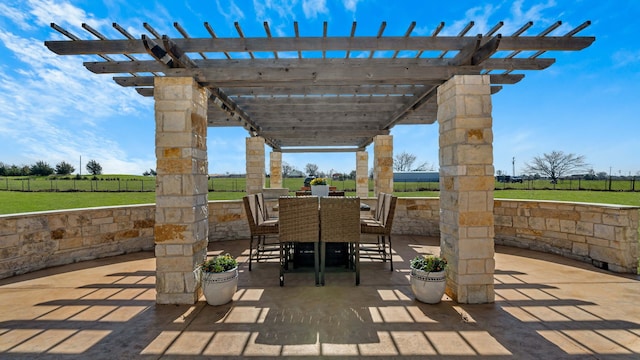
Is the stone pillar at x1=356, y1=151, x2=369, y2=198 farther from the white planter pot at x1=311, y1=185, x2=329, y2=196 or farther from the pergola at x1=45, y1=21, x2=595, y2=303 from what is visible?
the pergola at x1=45, y1=21, x2=595, y2=303

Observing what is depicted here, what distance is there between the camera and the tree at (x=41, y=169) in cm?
3072

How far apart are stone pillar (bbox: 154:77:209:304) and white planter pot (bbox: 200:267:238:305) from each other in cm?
19

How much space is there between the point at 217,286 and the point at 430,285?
2042 millimetres

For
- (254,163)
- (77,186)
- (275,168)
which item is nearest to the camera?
(254,163)

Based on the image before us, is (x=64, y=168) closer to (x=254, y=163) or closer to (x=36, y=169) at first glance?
(x=36, y=169)

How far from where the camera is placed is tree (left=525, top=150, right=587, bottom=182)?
101ft

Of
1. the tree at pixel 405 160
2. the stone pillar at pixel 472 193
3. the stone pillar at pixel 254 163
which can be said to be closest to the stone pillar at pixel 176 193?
the stone pillar at pixel 472 193

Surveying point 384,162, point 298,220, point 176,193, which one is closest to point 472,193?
point 298,220

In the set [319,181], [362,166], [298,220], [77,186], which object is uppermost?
[362,166]

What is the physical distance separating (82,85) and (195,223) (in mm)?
4723

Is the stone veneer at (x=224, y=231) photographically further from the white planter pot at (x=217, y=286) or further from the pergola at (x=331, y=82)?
the white planter pot at (x=217, y=286)

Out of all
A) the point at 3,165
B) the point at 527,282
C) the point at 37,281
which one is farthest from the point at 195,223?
the point at 3,165

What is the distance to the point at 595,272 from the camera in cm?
331

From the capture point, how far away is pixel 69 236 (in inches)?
147
